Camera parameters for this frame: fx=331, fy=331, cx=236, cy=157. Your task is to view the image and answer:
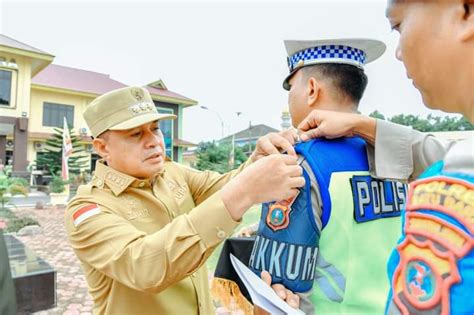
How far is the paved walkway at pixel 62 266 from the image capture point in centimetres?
362

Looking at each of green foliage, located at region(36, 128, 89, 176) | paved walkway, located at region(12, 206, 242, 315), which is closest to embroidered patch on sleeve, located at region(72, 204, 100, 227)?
paved walkway, located at region(12, 206, 242, 315)

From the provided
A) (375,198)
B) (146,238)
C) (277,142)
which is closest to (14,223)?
(146,238)

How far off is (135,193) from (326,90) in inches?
32.4

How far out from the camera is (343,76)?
1.07 metres

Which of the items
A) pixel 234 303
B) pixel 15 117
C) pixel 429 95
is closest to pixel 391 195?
pixel 429 95

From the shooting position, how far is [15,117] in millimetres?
16703

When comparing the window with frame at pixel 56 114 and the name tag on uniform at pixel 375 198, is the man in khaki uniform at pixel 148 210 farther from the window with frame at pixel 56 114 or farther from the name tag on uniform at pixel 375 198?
the window with frame at pixel 56 114

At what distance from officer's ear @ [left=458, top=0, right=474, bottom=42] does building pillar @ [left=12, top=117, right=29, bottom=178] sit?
19.7 metres

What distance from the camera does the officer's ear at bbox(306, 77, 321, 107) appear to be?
3.57 feet

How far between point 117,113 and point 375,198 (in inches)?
39.3

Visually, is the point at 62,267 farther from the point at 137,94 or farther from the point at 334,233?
the point at 334,233

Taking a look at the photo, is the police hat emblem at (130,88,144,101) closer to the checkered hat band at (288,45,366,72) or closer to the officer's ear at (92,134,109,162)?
the officer's ear at (92,134,109,162)

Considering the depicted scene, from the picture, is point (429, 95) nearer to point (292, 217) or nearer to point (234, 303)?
point (292, 217)

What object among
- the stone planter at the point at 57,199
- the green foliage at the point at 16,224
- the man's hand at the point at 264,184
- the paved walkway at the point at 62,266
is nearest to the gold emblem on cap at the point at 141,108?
the man's hand at the point at 264,184
